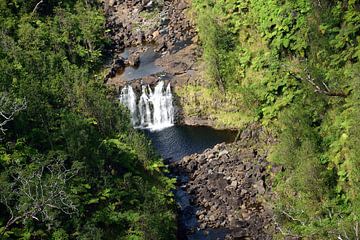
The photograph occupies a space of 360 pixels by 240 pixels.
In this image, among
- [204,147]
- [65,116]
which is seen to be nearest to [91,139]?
[65,116]

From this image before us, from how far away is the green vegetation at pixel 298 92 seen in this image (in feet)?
79.4

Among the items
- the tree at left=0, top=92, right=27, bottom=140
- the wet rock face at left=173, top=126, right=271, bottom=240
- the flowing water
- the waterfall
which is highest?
the tree at left=0, top=92, right=27, bottom=140

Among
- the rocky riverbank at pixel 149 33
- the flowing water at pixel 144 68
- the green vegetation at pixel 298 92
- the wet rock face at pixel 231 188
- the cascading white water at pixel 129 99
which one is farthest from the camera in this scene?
the rocky riverbank at pixel 149 33


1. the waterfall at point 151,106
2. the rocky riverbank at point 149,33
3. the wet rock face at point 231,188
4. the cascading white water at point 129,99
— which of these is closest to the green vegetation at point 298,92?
the wet rock face at point 231,188

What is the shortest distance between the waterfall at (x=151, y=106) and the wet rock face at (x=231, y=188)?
8.29 metres

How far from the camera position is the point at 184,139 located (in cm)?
4200

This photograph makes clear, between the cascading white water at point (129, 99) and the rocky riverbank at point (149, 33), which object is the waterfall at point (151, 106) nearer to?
the cascading white water at point (129, 99)

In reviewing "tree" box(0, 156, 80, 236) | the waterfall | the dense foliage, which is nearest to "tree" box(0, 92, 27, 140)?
the dense foliage

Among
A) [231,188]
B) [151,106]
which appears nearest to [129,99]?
[151,106]

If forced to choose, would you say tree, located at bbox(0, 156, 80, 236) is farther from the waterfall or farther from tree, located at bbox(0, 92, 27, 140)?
the waterfall

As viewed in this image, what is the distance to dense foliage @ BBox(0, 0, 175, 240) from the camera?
23.3 metres

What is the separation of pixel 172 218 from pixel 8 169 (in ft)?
33.0

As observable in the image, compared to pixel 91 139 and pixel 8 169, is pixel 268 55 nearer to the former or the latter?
pixel 91 139

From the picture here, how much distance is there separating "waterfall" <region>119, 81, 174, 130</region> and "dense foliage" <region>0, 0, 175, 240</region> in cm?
222
